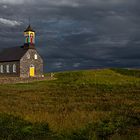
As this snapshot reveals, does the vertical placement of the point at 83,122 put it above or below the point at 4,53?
below

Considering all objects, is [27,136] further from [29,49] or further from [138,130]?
[29,49]

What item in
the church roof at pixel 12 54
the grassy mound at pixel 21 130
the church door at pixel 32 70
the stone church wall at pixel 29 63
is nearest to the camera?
the grassy mound at pixel 21 130

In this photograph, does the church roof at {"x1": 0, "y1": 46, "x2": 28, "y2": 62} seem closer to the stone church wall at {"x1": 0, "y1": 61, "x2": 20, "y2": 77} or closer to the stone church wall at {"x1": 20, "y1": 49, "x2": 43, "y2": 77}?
the stone church wall at {"x1": 0, "y1": 61, "x2": 20, "y2": 77}

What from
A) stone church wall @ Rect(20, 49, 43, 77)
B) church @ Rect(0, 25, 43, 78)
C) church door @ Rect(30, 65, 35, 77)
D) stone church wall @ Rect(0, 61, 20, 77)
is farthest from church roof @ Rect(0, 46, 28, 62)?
church door @ Rect(30, 65, 35, 77)

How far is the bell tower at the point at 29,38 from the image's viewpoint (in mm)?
71600

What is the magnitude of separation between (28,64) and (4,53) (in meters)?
10.8

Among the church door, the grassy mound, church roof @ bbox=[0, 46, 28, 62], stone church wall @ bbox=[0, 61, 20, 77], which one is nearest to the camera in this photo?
the grassy mound

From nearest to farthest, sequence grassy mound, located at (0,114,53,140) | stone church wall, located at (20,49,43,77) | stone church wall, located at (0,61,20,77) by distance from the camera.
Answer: grassy mound, located at (0,114,53,140)
stone church wall, located at (20,49,43,77)
stone church wall, located at (0,61,20,77)

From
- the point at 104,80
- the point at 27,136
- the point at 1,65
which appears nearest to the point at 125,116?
the point at 27,136

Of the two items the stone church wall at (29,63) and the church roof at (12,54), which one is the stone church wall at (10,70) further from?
the stone church wall at (29,63)

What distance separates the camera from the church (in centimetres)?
7094

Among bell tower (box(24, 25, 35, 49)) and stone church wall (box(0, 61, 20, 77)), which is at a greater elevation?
bell tower (box(24, 25, 35, 49))

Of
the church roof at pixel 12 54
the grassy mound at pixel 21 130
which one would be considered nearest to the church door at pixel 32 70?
the church roof at pixel 12 54

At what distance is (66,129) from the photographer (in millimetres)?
13578
